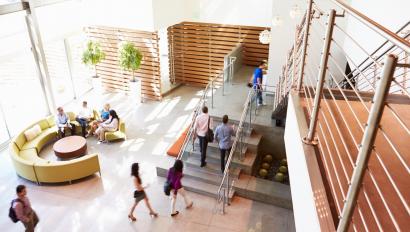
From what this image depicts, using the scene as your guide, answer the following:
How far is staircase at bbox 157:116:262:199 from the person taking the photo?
26.3 feet

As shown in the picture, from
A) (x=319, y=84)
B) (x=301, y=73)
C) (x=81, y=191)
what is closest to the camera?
(x=319, y=84)

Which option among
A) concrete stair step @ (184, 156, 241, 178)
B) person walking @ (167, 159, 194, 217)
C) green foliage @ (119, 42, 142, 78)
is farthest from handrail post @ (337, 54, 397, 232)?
green foliage @ (119, 42, 142, 78)

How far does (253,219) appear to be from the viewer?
7.21 meters

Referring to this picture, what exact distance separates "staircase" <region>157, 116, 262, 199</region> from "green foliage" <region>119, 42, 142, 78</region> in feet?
14.7

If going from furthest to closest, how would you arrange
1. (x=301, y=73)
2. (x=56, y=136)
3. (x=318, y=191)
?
1. (x=56, y=136)
2. (x=301, y=73)
3. (x=318, y=191)

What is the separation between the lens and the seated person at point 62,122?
32.0ft

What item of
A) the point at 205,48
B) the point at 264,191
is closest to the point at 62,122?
the point at 264,191

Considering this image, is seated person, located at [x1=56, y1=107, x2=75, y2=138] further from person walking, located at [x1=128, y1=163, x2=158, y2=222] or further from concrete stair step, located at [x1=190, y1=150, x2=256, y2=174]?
person walking, located at [x1=128, y1=163, x2=158, y2=222]

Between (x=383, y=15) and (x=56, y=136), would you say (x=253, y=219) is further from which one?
(x=56, y=136)

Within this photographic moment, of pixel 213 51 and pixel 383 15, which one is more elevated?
pixel 383 15

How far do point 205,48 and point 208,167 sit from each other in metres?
6.64

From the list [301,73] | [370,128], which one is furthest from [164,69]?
[370,128]

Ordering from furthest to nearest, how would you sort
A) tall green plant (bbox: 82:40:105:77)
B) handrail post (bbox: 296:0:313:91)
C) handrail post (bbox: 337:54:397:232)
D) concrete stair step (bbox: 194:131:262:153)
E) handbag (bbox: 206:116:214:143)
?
tall green plant (bbox: 82:40:105:77) < concrete stair step (bbox: 194:131:262:153) < handbag (bbox: 206:116:214:143) < handrail post (bbox: 296:0:313:91) < handrail post (bbox: 337:54:397:232)

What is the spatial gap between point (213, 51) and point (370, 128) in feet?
41.0
